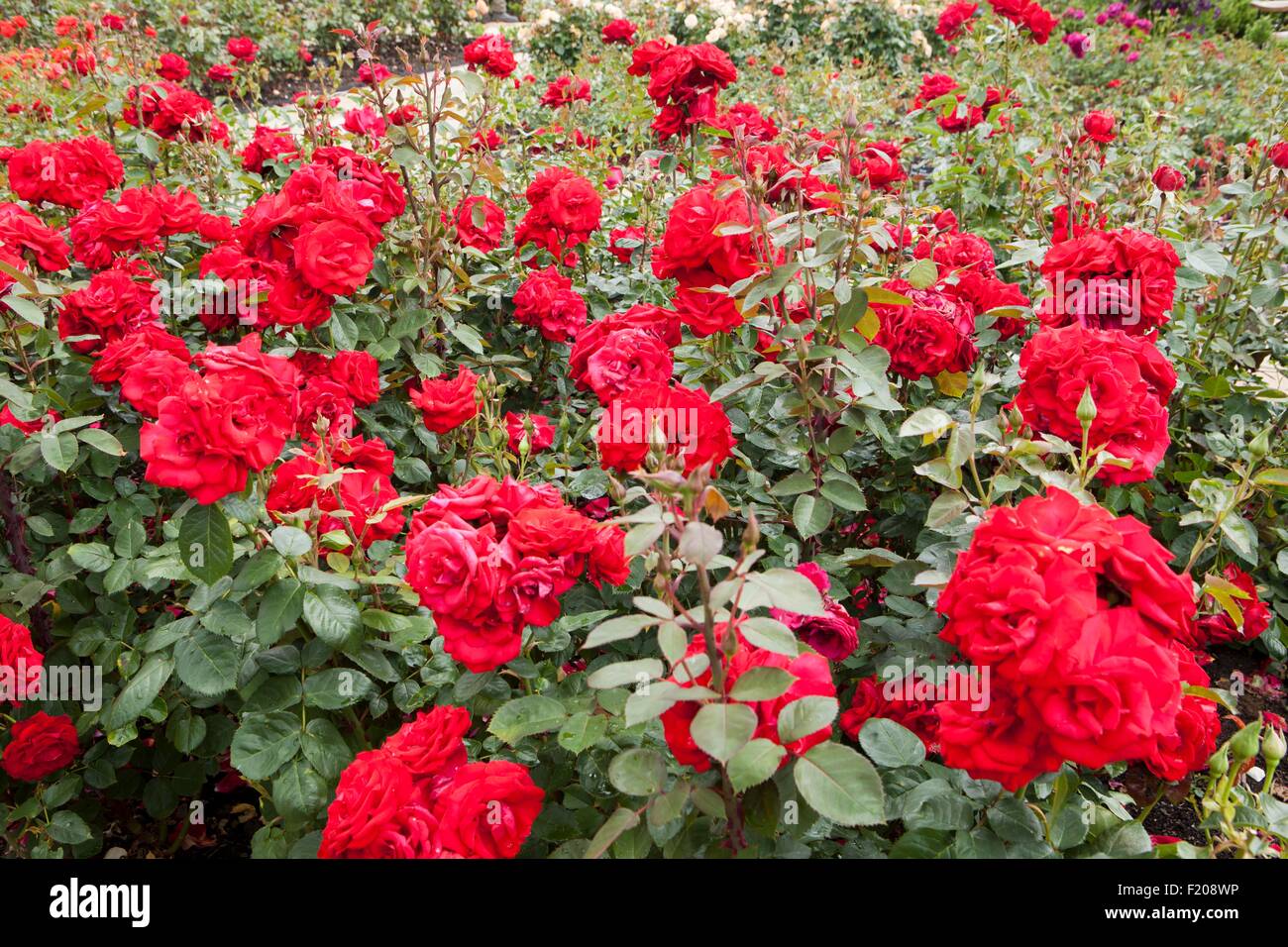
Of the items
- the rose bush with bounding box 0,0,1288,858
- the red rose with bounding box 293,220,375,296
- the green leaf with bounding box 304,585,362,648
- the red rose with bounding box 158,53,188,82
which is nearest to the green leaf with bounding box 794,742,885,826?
the rose bush with bounding box 0,0,1288,858

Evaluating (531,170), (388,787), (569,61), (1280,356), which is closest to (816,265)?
(388,787)

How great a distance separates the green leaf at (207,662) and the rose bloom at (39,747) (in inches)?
19.5

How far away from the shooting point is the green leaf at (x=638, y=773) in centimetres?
92

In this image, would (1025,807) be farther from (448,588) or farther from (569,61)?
(569,61)

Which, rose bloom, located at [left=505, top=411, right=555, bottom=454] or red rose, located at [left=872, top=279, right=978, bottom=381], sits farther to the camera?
rose bloom, located at [left=505, top=411, right=555, bottom=454]

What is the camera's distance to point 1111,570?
0.94m

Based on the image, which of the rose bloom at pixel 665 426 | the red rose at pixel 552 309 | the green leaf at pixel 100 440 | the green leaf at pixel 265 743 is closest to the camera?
the green leaf at pixel 265 743

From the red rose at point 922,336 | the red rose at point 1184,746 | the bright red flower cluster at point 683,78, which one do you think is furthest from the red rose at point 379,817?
the bright red flower cluster at point 683,78

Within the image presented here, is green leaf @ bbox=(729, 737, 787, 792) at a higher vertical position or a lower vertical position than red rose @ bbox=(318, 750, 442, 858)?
higher

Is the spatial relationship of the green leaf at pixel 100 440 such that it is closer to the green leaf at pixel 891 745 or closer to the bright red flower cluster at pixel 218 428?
the bright red flower cluster at pixel 218 428

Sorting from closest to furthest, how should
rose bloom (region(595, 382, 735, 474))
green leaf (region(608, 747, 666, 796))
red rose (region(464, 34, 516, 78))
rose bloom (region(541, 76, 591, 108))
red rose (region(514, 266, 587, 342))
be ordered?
1. green leaf (region(608, 747, 666, 796))
2. rose bloom (region(595, 382, 735, 474))
3. red rose (region(514, 266, 587, 342))
4. red rose (region(464, 34, 516, 78))
5. rose bloom (region(541, 76, 591, 108))

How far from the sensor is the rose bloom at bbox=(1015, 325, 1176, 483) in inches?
50.8

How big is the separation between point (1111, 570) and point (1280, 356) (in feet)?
6.72

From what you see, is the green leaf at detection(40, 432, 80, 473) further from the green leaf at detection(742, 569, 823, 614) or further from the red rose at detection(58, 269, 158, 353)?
the green leaf at detection(742, 569, 823, 614)
